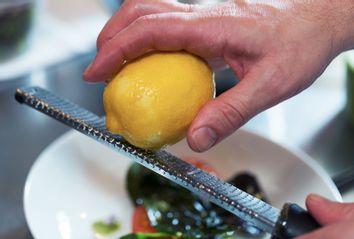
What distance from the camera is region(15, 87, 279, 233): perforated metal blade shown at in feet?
1.85

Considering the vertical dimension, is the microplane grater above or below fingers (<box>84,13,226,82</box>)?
below

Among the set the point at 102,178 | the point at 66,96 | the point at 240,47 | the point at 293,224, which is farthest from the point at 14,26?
the point at 293,224

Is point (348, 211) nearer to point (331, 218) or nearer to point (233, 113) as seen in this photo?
point (331, 218)

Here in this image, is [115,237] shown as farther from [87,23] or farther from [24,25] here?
[87,23]

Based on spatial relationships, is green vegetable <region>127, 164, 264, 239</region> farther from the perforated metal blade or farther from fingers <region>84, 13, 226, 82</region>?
fingers <region>84, 13, 226, 82</region>

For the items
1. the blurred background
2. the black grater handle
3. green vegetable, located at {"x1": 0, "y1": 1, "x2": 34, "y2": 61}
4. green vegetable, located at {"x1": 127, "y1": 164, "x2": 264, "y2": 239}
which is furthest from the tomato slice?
green vegetable, located at {"x1": 0, "y1": 1, "x2": 34, "y2": 61}

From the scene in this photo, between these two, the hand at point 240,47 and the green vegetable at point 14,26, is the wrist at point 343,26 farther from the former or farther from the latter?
the green vegetable at point 14,26

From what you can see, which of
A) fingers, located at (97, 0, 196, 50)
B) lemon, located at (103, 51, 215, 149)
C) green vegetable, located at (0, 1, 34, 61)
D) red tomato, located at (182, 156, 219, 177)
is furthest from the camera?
green vegetable, located at (0, 1, 34, 61)

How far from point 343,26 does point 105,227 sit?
1.39 ft

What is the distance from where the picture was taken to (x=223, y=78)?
1021 mm

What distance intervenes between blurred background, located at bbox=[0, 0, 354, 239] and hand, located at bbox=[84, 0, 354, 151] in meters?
0.29

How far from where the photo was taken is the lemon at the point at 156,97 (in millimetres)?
576

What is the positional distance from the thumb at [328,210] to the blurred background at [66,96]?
1.02 feet

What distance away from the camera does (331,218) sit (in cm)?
52
